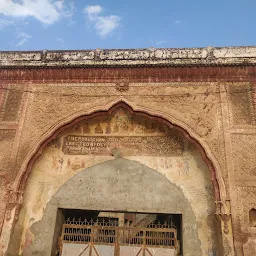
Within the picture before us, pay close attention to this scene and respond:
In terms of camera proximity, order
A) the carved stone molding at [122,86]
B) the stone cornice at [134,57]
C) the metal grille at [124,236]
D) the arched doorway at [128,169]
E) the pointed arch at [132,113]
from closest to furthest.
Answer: the pointed arch at [132,113] < the arched doorway at [128,169] < the metal grille at [124,236] < the stone cornice at [134,57] < the carved stone molding at [122,86]

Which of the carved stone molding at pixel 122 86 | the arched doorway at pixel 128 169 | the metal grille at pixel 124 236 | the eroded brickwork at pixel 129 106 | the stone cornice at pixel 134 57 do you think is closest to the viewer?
the eroded brickwork at pixel 129 106

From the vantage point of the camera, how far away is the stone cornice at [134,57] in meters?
5.43

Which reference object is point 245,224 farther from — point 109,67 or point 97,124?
point 109,67

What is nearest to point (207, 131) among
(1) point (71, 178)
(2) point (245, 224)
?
(2) point (245, 224)

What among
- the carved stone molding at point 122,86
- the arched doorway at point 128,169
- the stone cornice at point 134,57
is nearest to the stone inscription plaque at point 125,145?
the arched doorway at point 128,169

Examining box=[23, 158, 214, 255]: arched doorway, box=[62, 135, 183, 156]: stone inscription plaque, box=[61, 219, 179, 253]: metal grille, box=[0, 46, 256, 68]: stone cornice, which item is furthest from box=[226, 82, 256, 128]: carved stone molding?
box=[61, 219, 179, 253]: metal grille

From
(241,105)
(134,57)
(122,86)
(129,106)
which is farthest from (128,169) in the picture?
(241,105)

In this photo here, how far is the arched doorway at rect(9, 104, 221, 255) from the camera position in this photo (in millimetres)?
5008

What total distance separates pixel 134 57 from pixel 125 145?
1.74m

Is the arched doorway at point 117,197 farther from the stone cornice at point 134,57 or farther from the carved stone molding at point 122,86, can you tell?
the stone cornice at point 134,57

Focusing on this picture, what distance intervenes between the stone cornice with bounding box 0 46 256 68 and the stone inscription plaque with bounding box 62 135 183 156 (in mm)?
1436

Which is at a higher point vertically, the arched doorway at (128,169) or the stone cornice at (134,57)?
the stone cornice at (134,57)

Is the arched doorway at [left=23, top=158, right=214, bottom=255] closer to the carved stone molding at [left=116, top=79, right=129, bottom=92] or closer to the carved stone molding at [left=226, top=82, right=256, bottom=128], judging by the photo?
the carved stone molding at [left=116, top=79, right=129, bottom=92]

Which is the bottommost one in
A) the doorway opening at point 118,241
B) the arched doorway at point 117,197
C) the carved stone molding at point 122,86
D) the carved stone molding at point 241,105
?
the doorway opening at point 118,241
